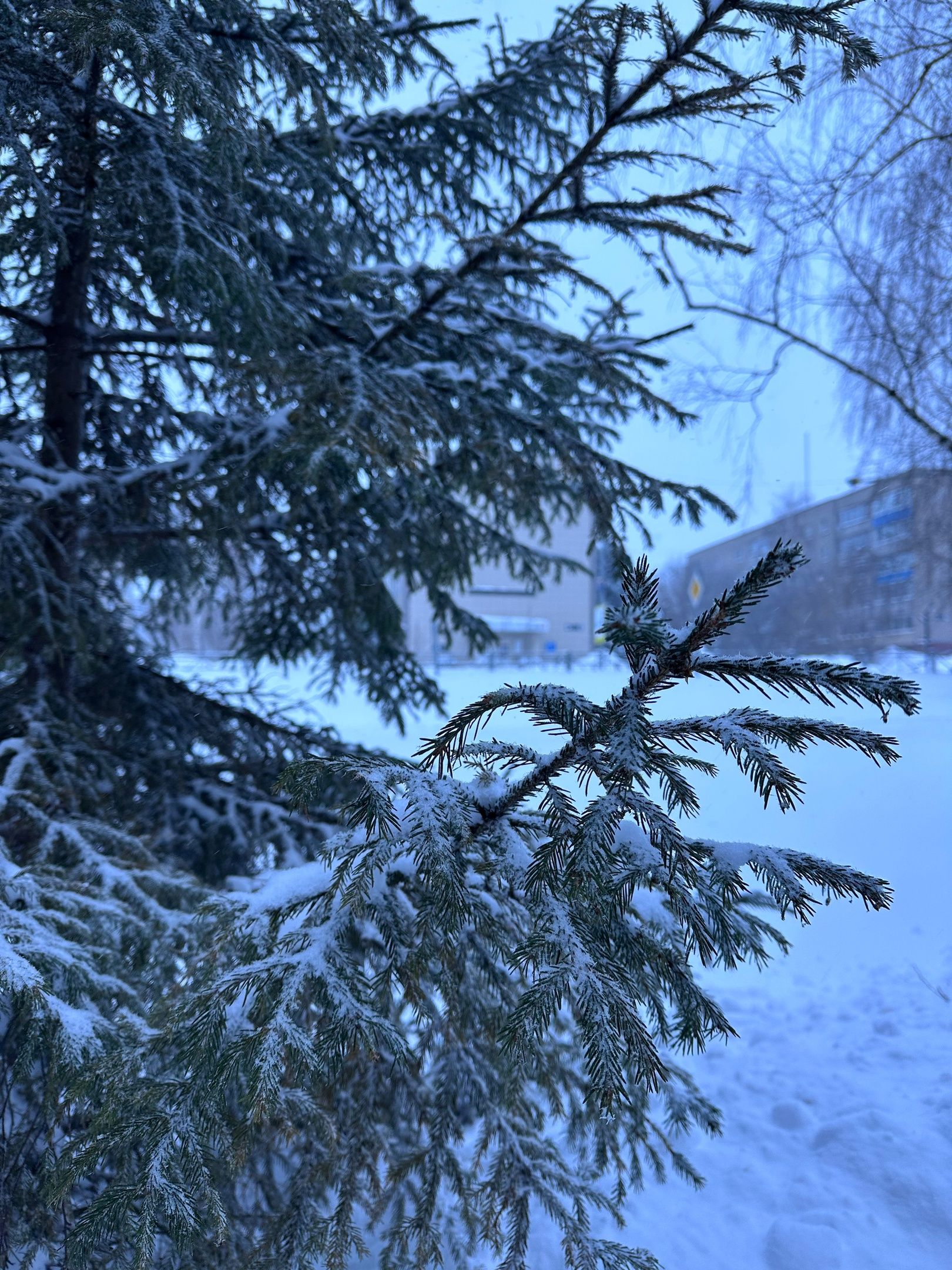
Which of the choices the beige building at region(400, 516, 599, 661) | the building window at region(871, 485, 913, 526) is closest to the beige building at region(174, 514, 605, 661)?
the beige building at region(400, 516, 599, 661)

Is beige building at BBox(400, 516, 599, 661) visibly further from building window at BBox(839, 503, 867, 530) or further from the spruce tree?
building window at BBox(839, 503, 867, 530)

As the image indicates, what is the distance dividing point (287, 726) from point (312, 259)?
2.22 m

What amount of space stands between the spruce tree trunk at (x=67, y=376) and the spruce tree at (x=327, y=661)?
22 mm

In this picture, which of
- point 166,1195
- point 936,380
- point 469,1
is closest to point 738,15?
point 469,1

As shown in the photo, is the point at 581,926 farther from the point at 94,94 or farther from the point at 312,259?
the point at 312,259

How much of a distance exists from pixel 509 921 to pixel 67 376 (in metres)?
3.14

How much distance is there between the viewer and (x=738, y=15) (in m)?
2.25

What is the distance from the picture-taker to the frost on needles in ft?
3.61

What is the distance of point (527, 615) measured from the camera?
6348mm

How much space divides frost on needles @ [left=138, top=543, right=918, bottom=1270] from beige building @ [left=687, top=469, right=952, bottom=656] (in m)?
2.50

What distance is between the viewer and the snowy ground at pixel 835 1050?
115 inches

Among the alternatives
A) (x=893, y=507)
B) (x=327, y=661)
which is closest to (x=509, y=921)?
(x=327, y=661)

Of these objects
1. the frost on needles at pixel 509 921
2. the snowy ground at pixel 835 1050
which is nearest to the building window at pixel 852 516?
the snowy ground at pixel 835 1050

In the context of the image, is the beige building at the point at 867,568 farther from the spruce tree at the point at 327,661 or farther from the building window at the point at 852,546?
the spruce tree at the point at 327,661
